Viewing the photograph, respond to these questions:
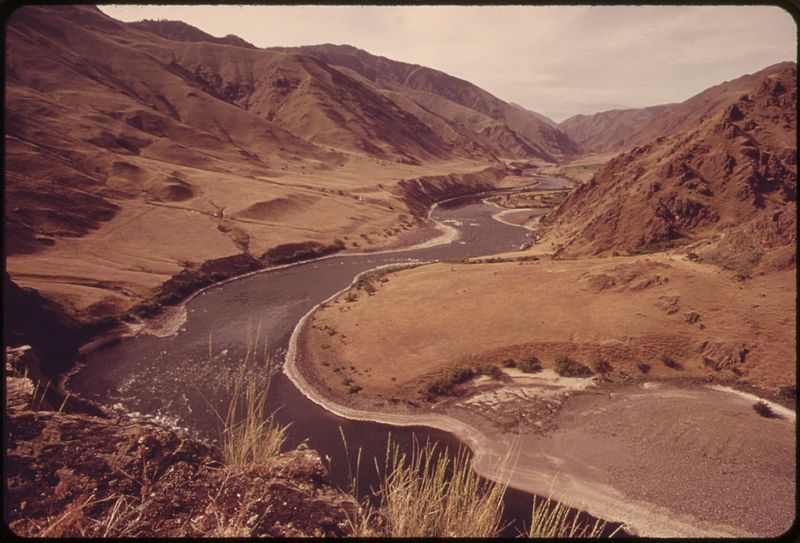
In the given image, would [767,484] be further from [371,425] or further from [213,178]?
[213,178]

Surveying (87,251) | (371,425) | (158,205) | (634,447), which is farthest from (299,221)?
(634,447)

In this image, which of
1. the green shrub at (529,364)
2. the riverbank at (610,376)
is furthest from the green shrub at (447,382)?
the green shrub at (529,364)

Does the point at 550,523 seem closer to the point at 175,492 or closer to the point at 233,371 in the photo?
the point at 175,492

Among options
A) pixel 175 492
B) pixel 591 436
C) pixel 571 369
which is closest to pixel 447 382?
pixel 571 369

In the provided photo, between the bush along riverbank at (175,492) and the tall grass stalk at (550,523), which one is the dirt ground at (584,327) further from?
the bush along riverbank at (175,492)

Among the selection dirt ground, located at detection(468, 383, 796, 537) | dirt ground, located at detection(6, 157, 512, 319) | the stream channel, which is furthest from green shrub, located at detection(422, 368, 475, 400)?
dirt ground, located at detection(6, 157, 512, 319)

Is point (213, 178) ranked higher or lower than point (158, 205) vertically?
higher

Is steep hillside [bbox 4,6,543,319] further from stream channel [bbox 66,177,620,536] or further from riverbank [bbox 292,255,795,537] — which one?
riverbank [bbox 292,255,795,537]
